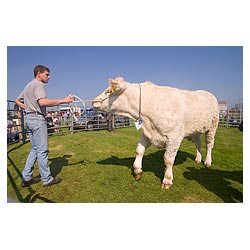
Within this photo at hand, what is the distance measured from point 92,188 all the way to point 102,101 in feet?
4.63

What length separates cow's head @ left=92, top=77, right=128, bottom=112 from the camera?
3107 millimetres

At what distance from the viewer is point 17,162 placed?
4.50 meters

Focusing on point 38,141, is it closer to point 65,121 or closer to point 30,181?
point 30,181

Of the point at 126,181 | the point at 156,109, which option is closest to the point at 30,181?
the point at 126,181

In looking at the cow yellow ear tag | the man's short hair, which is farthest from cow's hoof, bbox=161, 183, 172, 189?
the man's short hair

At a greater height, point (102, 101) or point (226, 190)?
point (102, 101)

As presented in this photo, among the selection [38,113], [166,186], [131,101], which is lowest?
[166,186]

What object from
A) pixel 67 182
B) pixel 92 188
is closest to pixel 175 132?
pixel 92 188

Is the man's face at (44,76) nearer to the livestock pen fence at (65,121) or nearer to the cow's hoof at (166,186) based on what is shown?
the livestock pen fence at (65,121)

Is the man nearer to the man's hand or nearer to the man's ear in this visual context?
the man's hand

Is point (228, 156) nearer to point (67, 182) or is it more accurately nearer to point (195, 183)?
point (195, 183)

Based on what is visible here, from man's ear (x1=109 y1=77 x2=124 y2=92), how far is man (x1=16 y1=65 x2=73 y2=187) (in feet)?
2.18

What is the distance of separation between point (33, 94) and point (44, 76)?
1.06ft

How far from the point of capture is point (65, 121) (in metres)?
9.73
